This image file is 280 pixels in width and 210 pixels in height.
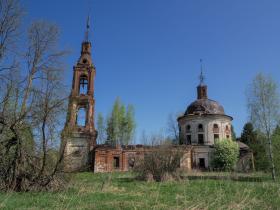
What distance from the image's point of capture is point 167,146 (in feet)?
60.1

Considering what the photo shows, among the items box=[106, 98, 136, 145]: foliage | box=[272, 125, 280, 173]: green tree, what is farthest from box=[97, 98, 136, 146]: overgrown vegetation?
box=[272, 125, 280, 173]: green tree

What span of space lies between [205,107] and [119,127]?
13278mm

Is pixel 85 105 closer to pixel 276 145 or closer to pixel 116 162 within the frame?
pixel 116 162

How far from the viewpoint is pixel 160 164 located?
1766 centimetres

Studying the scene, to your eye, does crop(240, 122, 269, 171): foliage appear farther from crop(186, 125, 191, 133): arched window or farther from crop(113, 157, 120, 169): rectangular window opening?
crop(113, 157, 120, 169): rectangular window opening

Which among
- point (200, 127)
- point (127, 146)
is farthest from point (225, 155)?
point (127, 146)

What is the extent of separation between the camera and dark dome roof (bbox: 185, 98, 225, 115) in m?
42.3

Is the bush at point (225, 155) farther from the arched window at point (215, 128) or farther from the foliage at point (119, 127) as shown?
the foliage at point (119, 127)

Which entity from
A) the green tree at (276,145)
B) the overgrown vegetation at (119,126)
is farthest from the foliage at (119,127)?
the green tree at (276,145)

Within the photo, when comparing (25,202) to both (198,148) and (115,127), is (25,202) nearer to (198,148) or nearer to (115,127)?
(198,148)

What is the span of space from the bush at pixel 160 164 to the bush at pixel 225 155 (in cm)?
1961

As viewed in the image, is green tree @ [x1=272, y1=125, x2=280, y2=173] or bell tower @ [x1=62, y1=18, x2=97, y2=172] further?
bell tower @ [x1=62, y1=18, x2=97, y2=172]

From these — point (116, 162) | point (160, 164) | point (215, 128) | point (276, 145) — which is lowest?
point (160, 164)

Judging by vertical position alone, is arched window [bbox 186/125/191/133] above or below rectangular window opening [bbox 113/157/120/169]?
above
